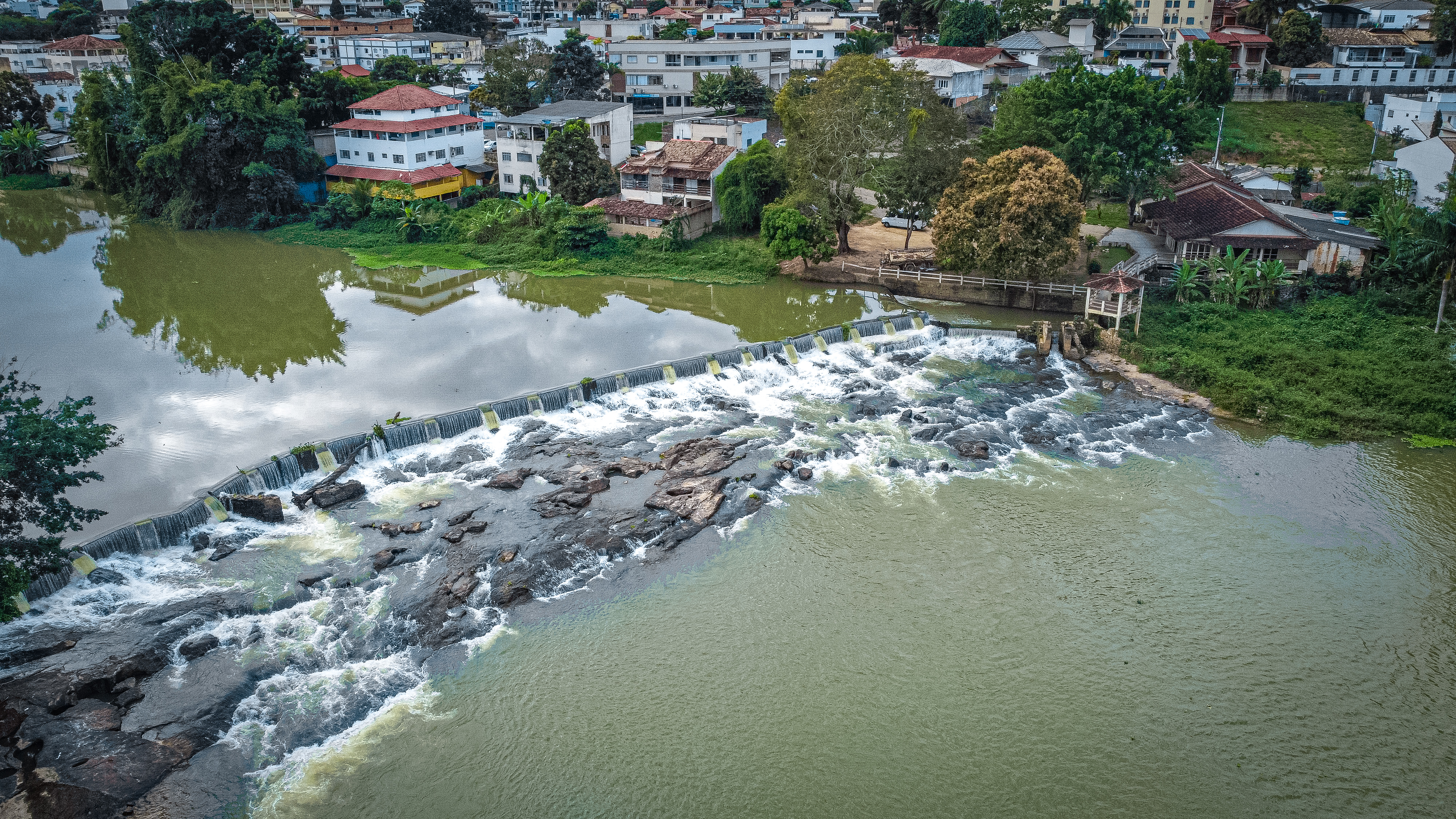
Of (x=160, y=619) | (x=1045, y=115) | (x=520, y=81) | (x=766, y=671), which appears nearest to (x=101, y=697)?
(x=160, y=619)

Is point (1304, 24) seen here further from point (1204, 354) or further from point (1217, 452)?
point (1217, 452)

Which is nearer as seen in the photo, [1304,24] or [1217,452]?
[1217,452]

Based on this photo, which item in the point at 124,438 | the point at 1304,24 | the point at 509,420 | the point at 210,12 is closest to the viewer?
the point at 124,438

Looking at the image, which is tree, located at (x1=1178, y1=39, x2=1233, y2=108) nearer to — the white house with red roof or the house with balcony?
the house with balcony

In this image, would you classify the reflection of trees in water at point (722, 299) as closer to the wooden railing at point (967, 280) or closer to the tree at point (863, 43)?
the wooden railing at point (967, 280)

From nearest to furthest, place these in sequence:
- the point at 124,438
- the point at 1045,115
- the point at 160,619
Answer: the point at 160,619
the point at 124,438
the point at 1045,115

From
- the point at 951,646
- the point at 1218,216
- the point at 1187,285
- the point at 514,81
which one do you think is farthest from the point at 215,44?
the point at 951,646

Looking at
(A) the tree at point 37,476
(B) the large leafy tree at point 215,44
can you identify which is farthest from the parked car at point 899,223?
(B) the large leafy tree at point 215,44

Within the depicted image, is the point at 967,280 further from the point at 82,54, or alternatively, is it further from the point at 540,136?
the point at 82,54
